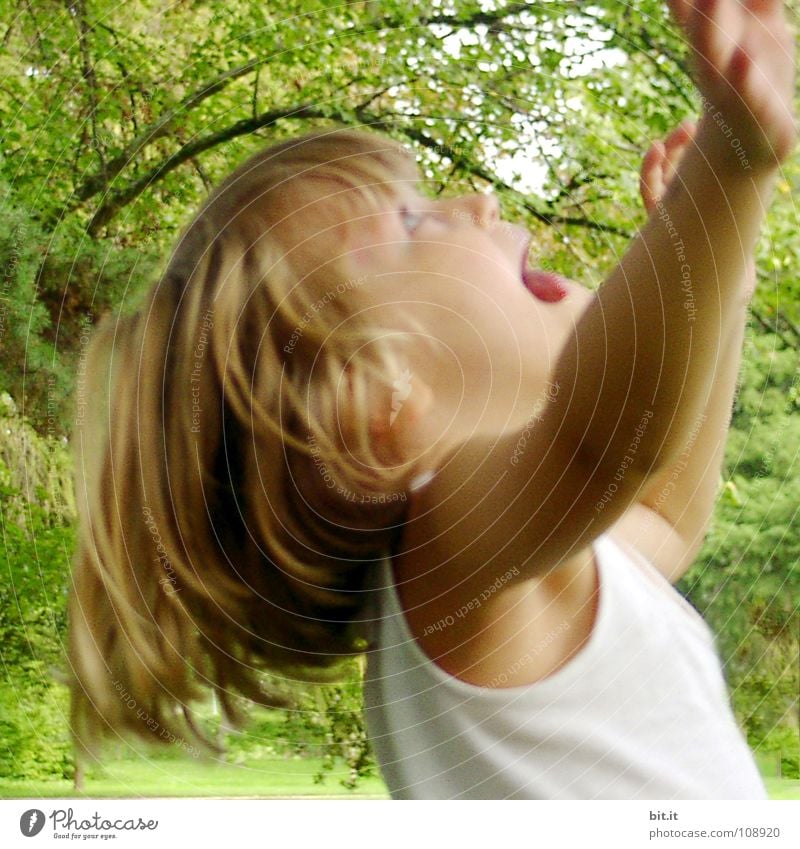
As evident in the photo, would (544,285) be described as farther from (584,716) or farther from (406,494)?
(584,716)

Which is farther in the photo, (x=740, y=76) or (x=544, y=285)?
(x=544, y=285)

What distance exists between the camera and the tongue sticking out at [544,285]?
1.97 feet

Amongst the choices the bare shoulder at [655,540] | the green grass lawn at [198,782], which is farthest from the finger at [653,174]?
the green grass lawn at [198,782]

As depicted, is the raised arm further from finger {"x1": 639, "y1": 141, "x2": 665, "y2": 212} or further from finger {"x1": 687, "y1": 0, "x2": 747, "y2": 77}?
finger {"x1": 639, "y1": 141, "x2": 665, "y2": 212}

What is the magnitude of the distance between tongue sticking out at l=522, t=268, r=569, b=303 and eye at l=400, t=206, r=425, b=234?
78mm

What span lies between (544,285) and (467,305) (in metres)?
0.06

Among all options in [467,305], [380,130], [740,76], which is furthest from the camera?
[380,130]

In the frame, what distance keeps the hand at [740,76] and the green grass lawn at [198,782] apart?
448mm

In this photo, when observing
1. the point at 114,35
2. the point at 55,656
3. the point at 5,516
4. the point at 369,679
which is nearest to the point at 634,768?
the point at 369,679


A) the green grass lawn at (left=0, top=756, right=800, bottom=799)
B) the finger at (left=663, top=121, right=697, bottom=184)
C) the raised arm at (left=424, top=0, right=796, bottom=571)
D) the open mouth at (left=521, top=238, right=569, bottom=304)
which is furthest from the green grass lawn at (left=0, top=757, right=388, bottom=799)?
the finger at (left=663, top=121, right=697, bottom=184)

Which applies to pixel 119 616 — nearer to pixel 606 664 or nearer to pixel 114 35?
pixel 606 664

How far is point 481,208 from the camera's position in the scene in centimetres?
64

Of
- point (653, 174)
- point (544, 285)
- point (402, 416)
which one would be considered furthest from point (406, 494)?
point (653, 174)

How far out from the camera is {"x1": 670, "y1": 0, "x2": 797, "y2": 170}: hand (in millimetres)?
469
